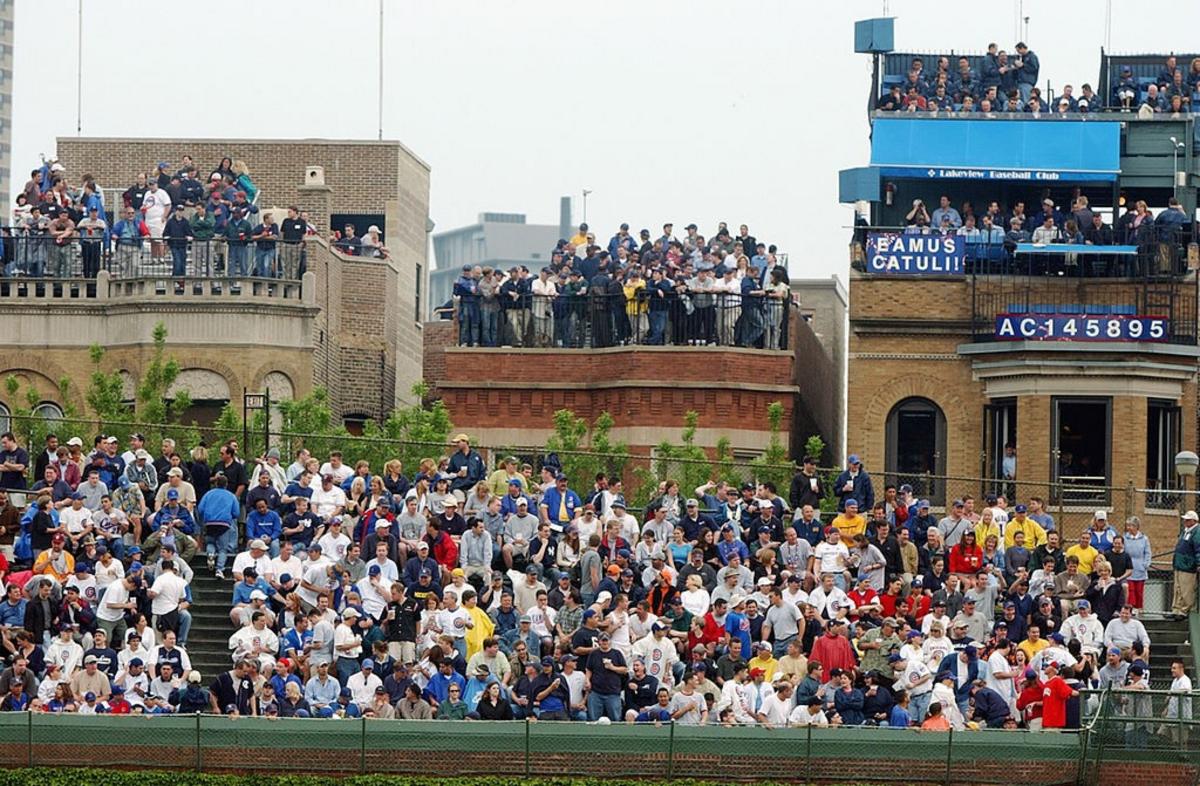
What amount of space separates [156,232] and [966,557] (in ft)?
70.1

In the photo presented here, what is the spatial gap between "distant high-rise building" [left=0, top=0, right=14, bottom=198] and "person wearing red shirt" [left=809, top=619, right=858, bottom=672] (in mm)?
145136

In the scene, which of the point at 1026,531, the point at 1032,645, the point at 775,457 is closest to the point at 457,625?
the point at 1032,645

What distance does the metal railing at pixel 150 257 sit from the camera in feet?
184

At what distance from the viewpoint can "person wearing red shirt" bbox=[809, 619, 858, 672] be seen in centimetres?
3703

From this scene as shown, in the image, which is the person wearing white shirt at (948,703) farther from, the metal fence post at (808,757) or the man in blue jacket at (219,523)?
the man in blue jacket at (219,523)

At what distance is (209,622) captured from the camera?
1559 inches

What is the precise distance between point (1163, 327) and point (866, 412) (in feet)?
17.0

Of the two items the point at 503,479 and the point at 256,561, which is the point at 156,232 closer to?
the point at 503,479

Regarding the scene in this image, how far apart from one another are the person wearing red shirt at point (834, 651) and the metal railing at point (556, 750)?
1.48m

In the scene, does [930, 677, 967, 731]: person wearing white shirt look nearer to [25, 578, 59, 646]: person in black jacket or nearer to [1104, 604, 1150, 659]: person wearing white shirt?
[1104, 604, 1150, 659]: person wearing white shirt

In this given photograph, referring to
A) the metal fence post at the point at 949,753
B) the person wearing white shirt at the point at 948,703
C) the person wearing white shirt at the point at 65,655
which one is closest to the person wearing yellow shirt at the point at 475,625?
the person wearing white shirt at the point at 65,655

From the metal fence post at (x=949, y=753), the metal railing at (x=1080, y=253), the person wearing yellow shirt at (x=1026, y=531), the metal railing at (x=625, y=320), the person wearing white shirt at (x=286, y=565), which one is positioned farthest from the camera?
the metal railing at (x=625, y=320)

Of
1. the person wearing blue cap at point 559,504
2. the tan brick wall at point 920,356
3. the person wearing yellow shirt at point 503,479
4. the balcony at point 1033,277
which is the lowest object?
the person wearing blue cap at point 559,504

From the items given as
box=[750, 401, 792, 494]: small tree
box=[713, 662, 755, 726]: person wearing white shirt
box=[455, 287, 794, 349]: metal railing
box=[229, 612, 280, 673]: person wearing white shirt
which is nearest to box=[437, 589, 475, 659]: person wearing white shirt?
box=[229, 612, 280, 673]: person wearing white shirt
